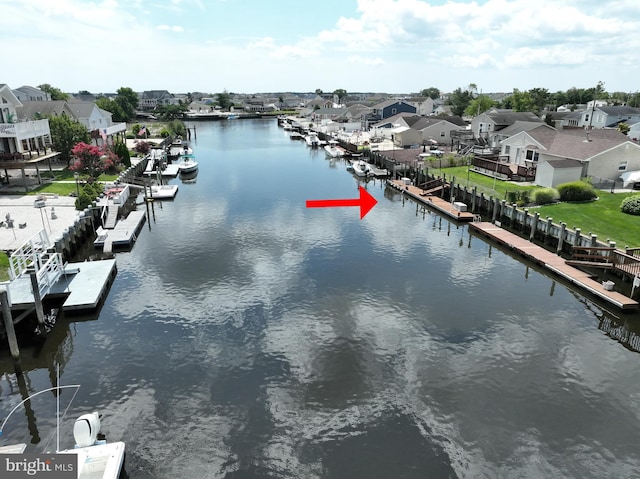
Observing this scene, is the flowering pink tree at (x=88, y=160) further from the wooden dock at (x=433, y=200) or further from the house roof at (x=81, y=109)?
the wooden dock at (x=433, y=200)

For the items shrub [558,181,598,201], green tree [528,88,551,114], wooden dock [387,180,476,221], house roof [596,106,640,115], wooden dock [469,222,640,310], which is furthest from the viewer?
green tree [528,88,551,114]

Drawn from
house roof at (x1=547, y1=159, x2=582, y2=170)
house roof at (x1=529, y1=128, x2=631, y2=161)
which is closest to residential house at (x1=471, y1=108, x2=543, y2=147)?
house roof at (x1=529, y1=128, x2=631, y2=161)

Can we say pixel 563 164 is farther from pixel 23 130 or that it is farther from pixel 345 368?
pixel 23 130

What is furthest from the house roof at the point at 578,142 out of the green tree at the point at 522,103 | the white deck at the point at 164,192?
the green tree at the point at 522,103

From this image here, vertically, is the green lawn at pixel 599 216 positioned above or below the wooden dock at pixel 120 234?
above

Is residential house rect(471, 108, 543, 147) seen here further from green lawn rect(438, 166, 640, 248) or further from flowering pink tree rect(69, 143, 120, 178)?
flowering pink tree rect(69, 143, 120, 178)

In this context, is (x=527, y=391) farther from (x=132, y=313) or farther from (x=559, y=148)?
(x=559, y=148)
